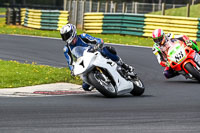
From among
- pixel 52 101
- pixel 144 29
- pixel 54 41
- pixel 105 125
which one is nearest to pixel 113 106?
pixel 52 101

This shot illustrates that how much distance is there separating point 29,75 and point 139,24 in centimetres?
1423

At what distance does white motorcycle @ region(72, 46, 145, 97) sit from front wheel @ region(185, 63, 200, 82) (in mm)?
2897

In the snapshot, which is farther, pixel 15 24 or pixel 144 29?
pixel 15 24

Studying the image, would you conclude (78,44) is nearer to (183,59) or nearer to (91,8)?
(183,59)

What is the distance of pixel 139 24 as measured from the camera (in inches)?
1045

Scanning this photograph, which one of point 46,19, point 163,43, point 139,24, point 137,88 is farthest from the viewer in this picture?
point 46,19

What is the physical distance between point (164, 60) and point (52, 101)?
16.2 feet

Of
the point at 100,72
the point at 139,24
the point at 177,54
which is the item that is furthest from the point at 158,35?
the point at 139,24

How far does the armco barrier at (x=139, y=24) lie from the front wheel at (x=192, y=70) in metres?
11.5

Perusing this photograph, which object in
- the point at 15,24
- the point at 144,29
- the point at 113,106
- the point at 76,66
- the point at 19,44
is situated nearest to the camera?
the point at 113,106

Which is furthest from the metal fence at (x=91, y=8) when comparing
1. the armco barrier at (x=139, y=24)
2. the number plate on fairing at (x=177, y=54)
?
the number plate on fairing at (x=177, y=54)

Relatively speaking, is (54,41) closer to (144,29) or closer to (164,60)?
(144,29)

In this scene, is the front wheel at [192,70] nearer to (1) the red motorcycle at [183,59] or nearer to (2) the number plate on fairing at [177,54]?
(1) the red motorcycle at [183,59]

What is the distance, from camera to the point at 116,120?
24.7 feet
